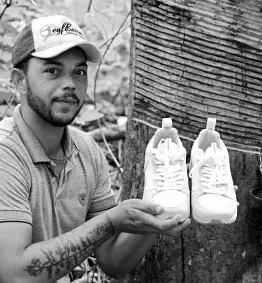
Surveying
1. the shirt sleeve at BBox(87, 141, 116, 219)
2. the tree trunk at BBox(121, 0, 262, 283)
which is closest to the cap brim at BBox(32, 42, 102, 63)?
the tree trunk at BBox(121, 0, 262, 283)

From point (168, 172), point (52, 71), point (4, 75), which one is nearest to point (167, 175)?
point (168, 172)

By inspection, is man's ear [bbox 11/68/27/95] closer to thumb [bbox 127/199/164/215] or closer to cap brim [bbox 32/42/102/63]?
cap brim [bbox 32/42/102/63]

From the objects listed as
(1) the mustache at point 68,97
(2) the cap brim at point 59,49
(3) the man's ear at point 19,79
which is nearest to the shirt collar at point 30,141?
(3) the man's ear at point 19,79

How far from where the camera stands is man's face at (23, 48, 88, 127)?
260 centimetres

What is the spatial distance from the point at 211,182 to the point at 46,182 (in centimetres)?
81

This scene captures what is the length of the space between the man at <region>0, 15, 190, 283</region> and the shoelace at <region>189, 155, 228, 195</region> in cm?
23

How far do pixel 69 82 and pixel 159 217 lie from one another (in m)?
0.83

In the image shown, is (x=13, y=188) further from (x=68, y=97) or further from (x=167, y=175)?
(x=167, y=175)

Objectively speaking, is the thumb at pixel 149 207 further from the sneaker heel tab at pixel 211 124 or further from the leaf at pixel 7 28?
the leaf at pixel 7 28

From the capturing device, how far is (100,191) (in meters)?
2.98

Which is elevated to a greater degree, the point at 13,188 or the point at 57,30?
the point at 57,30

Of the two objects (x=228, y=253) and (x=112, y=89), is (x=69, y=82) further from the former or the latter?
(x=112, y=89)

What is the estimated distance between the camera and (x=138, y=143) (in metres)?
2.93

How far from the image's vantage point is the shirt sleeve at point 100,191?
297 cm
